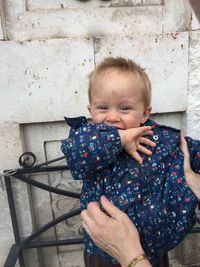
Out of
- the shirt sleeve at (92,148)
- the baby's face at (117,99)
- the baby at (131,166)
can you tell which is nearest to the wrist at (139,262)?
the baby at (131,166)

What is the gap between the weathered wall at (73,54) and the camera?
1834 mm

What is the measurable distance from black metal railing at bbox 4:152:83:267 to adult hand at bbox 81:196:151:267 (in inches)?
27.5

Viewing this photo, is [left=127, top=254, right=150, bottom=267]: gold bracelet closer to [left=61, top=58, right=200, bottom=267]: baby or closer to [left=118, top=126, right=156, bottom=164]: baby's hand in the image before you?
[left=61, top=58, right=200, bottom=267]: baby

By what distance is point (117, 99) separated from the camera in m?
1.33

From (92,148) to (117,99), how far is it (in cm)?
25

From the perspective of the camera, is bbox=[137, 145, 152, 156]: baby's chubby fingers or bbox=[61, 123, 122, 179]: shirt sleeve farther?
bbox=[137, 145, 152, 156]: baby's chubby fingers

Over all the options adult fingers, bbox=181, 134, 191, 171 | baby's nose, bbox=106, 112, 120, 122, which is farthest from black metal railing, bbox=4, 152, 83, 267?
adult fingers, bbox=181, 134, 191, 171

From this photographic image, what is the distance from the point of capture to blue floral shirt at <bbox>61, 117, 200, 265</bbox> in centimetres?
125

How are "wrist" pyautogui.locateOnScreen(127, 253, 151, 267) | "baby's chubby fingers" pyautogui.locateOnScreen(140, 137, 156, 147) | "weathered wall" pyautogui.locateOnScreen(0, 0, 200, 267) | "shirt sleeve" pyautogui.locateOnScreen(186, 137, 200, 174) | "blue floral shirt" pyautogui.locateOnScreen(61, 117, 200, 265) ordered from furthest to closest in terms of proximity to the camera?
"weathered wall" pyautogui.locateOnScreen(0, 0, 200, 267)
"shirt sleeve" pyautogui.locateOnScreen(186, 137, 200, 174)
"baby's chubby fingers" pyautogui.locateOnScreen(140, 137, 156, 147)
"blue floral shirt" pyautogui.locateOnScreen(61, 117, 200, 265)
"wrist" pyautogui.locateOnScreen(127, 253, 151, 267)

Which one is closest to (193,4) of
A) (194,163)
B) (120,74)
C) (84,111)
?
(120,74)

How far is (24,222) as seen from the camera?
6.93ft

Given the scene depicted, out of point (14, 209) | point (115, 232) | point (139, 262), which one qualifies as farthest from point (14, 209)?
point (139, 262)

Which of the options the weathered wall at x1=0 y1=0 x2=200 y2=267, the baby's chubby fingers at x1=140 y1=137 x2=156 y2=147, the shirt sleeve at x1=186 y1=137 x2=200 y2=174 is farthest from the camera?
the weathered wall at x1=0 y1=0 x2=200 y2=267

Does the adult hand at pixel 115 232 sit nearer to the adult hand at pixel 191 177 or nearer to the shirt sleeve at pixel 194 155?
the adult hand at pixel 191 177
